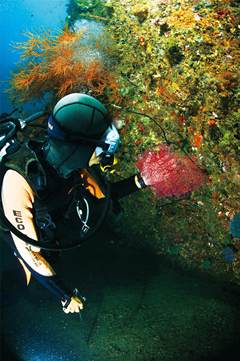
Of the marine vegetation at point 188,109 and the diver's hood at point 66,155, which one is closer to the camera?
the diver's hood at point 66,155

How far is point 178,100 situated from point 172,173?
1.02 meters

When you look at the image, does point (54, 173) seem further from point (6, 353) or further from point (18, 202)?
point (6, 353)

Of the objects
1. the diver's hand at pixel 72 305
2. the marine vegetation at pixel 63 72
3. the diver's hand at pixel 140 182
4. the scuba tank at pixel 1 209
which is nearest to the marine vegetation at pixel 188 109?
the marine vegetation at pixel 63 72

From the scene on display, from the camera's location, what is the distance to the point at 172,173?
12.2 ft

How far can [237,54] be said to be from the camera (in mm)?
3264

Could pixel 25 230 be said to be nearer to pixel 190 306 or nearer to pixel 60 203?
pixel 60 203

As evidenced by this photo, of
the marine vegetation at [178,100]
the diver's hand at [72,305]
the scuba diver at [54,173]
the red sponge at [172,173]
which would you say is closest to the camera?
the scuba diver at [54,173]

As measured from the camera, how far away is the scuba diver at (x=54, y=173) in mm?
2025

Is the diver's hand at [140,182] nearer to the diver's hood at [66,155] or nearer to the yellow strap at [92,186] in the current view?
the yellow strap at [92,186]

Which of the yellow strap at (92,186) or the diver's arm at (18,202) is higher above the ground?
the diver's arm at (18,202)

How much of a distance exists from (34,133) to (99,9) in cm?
326

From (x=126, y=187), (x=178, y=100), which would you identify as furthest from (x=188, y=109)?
(x=126, y=187)

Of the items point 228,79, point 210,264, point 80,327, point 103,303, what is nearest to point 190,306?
point 210,264

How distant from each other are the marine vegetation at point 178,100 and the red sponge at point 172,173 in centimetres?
11
